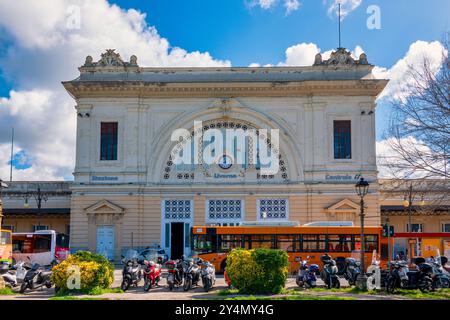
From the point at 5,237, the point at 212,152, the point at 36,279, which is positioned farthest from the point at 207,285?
the point at 212,152

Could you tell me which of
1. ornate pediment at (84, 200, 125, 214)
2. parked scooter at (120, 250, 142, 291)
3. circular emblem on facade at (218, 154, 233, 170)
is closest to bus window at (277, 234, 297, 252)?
parked scooter at (120, 250, 142, 291)

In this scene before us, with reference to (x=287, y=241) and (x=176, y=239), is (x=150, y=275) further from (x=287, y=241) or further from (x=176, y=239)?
(x=176, y=239)

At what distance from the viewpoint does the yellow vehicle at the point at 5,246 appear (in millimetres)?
33091

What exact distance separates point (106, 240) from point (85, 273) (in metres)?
19.8

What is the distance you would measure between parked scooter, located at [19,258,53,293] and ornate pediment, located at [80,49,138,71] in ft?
67.0

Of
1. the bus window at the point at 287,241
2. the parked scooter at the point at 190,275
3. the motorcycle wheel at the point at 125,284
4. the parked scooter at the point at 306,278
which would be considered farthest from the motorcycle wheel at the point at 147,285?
the bus window at the point at 287,241

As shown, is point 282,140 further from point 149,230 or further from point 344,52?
point 149,230

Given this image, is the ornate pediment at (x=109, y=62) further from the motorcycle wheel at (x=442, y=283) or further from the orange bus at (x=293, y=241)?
the motorcycle wheel at (x=442, y=283)

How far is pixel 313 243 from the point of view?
30703 mm

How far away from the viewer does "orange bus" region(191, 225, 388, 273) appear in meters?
30.6

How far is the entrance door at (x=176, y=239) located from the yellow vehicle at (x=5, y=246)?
397 inches
